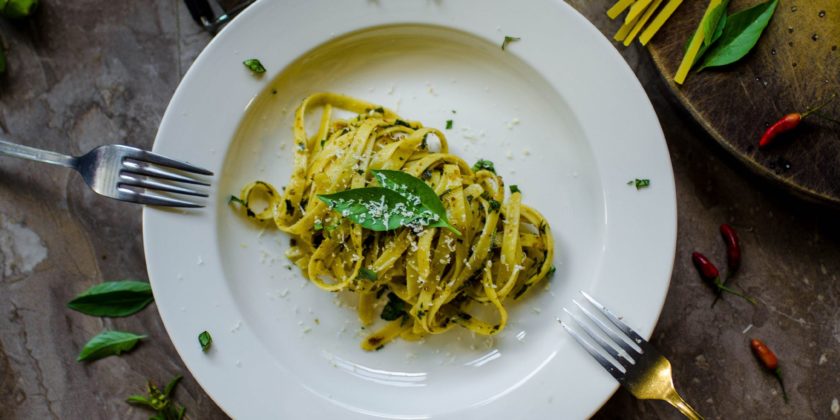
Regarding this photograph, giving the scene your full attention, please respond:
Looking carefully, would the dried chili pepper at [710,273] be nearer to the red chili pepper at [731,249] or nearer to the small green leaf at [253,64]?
the red chili pepper at [731,249]

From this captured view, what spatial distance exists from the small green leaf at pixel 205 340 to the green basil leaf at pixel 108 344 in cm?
55

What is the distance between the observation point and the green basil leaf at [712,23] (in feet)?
9.04

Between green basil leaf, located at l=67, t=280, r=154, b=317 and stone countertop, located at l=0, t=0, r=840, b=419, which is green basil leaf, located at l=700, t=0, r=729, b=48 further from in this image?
green basil leaf, located at l=67, t=280, r=154, b=317

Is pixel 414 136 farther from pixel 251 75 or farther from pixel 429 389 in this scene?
pixel 429 389

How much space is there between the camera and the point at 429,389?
2.92m

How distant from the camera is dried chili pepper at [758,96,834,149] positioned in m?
2.74

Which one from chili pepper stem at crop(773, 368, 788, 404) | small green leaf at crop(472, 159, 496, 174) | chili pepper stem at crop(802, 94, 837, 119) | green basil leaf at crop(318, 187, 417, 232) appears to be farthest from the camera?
chili pepper stem at crop(773, 368, 788, 404)

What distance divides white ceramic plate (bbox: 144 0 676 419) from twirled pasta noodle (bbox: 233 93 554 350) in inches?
4.0

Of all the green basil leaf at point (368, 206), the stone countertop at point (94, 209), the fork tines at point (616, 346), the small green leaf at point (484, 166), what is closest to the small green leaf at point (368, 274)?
the green basil leaf at point (368, 206)

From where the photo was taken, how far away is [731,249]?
3.02 m

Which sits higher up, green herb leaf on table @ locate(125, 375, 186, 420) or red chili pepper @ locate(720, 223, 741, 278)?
red chili pepper @ locate(720, 223, 741, 278)

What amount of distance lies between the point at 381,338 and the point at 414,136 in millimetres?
920

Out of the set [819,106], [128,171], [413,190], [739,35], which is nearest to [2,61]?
[128,171]

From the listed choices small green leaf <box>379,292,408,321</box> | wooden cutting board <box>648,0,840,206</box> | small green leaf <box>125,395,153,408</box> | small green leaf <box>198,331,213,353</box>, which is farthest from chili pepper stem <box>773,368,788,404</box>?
small green leaf <box>125,395,153,408</box>
